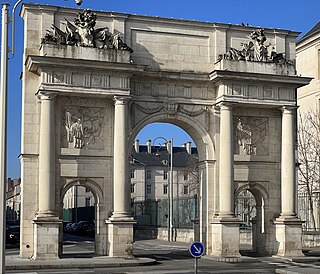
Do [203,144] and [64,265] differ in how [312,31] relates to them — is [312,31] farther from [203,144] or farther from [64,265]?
[64,265]

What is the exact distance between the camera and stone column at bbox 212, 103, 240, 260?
3056cm

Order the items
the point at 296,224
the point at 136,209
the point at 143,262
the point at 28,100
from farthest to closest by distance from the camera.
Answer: the point at 136,209 < the point at 296,224 < the point at 28,100 < the point at 143,262

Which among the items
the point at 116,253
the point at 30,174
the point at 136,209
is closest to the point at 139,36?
the point at 30,174

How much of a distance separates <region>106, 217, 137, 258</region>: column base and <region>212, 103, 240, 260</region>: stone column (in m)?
4.28

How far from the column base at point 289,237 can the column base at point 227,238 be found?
2.35 metres

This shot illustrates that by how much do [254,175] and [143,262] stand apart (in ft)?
26.0

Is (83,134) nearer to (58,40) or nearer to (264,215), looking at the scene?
(58,40)

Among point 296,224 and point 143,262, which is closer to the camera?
point 143,262

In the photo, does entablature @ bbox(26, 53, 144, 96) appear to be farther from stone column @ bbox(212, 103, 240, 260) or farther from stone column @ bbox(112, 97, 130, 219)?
stone column @ bbox(212, 103, 240, 260)

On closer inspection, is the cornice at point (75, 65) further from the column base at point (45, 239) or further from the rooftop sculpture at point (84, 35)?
the column base at point (45, 239)

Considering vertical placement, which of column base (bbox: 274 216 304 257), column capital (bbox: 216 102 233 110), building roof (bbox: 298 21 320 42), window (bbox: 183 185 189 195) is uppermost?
building roof (bbox: 298 21 320 42)

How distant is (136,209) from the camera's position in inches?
2470

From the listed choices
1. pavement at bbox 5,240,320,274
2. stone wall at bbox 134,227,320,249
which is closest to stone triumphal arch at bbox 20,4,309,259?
pavement at bbox 5,240,320,274

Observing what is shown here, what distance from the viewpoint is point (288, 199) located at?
105 feet
